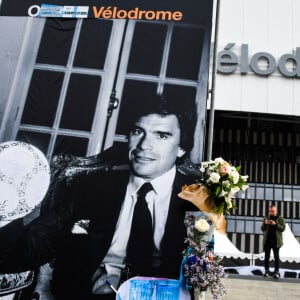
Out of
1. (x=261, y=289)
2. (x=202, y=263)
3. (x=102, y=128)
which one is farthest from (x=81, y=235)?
(x=261, y=289)

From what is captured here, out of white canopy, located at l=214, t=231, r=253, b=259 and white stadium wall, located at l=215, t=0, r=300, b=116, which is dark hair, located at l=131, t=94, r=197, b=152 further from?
white stadium wall, located at l=215, t=0, r=300, b=116

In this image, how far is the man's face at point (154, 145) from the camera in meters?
6.36

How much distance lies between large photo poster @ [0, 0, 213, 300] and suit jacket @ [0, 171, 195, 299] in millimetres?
14

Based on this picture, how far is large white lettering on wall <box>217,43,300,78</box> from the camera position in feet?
49.8

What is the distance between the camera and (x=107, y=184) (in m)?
6.36

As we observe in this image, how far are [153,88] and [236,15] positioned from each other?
10300 millimetres

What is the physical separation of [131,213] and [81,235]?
0.75 m

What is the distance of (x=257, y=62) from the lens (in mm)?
15312

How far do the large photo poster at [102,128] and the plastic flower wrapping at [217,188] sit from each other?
18.3 inches

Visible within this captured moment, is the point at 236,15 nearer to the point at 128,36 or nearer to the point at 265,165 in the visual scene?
the point at 265,165

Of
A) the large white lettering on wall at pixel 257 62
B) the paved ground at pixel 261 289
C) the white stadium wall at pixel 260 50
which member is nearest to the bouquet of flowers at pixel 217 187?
the paved ground at pixel 261 289

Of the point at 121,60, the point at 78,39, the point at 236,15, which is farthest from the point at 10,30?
the point at 236,15

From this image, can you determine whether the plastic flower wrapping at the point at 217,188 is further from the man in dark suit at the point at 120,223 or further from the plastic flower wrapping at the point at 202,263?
the man in dark suit at the point at 120,223

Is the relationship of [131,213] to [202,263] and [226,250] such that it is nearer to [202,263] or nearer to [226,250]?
[202,263]
